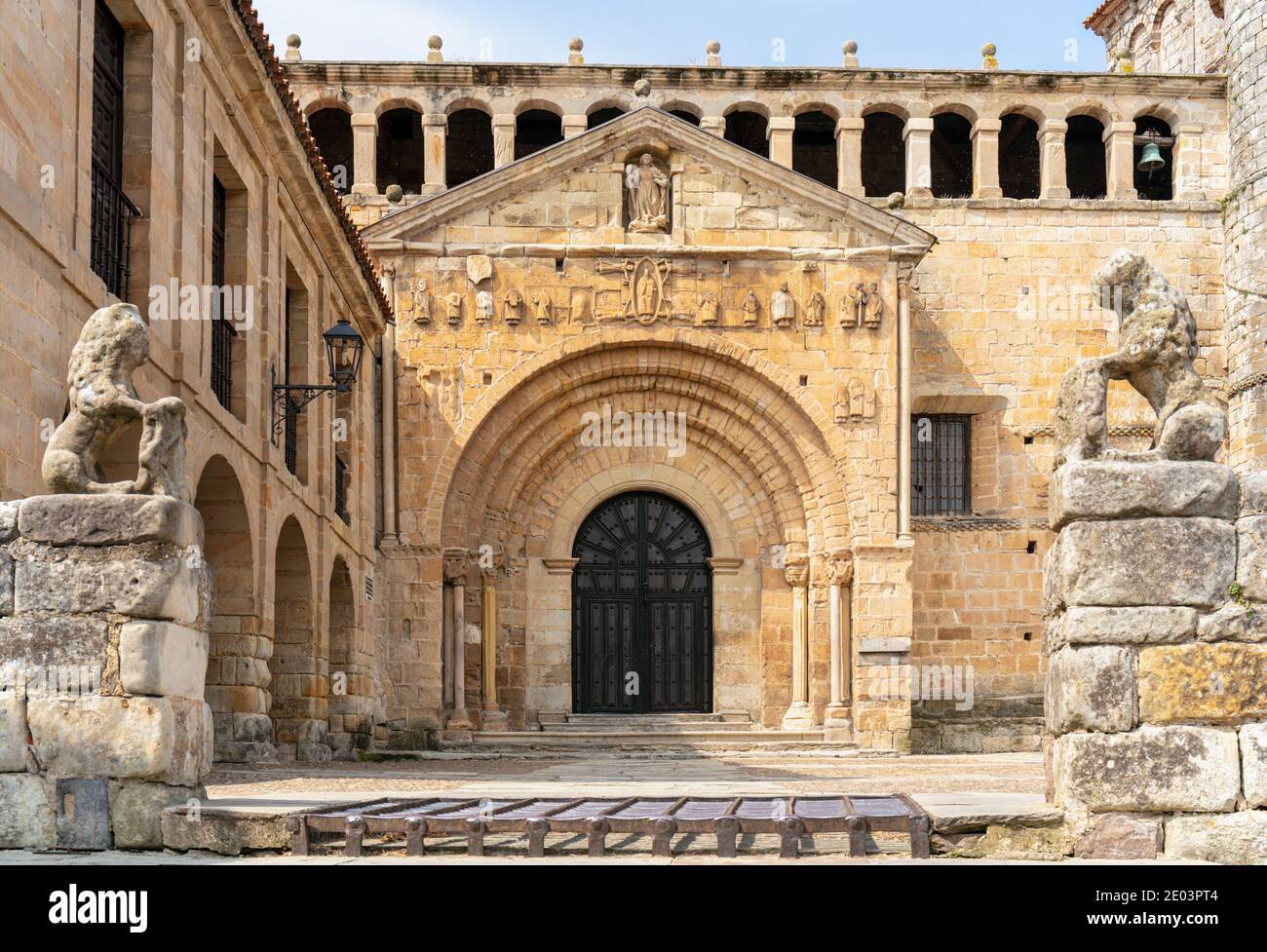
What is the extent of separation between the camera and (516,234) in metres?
23.0

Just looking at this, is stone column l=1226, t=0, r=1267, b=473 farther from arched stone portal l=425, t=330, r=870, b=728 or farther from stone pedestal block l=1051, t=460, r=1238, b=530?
stone pedestal block l=1051, t=460, r=1238, b=530

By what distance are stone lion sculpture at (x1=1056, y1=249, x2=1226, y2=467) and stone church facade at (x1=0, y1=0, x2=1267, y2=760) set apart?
10292 millimetres

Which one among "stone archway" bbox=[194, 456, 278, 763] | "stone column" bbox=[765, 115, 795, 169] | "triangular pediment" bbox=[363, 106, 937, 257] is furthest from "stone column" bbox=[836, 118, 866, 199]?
"stone archway" bbox=[194, 456, 278, 763]

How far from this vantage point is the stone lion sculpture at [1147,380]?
24.7 feet

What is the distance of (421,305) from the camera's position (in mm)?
22719

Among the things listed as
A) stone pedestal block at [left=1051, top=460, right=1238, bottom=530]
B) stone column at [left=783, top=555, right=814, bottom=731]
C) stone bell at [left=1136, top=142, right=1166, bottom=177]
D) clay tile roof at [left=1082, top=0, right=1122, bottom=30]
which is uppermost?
clay tile roof at [left=1082, top=0, right=1122, bottom=30]

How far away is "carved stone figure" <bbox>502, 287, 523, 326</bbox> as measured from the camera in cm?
2270

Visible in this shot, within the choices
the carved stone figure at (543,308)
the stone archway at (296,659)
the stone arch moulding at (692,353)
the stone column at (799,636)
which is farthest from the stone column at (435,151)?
the stone archway at (296,659)

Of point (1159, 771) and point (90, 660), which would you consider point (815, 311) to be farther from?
point (90, 660)

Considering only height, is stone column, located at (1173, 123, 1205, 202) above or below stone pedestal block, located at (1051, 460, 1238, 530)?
above

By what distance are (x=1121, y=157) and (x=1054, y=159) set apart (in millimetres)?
1053

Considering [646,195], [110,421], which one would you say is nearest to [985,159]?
[646,195]
